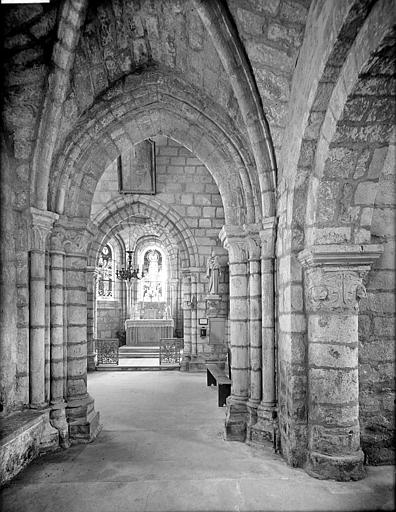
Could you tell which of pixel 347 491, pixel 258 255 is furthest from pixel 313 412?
pixel 258 255

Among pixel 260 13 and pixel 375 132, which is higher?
pixel 260 13

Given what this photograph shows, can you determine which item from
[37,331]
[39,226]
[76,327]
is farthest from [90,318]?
[39,226]

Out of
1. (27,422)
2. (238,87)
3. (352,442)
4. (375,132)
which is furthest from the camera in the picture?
(238,87)

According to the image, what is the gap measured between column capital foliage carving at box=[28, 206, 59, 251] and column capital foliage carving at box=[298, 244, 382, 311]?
2675 mm

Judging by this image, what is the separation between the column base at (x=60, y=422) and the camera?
458 cm

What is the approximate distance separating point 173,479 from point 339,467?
1381mm

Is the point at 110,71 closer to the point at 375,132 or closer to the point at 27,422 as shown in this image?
the point at 375,132

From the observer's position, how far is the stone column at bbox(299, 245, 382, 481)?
3646 mm

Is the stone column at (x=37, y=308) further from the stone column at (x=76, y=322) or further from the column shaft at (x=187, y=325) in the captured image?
the column shaft at (x=187, y=325)

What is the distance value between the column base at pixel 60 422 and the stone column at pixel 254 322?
6.37 ft

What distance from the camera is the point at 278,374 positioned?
4496 millimetres

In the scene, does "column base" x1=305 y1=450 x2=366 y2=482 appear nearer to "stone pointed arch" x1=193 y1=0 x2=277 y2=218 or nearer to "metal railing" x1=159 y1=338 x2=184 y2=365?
"stone pointed arch" x1=193 y1=0 x2=277 y2=218

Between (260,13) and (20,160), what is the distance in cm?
276

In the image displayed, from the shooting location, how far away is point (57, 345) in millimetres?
4754
